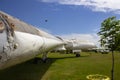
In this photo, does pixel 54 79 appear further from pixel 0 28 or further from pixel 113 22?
pixel 0 28

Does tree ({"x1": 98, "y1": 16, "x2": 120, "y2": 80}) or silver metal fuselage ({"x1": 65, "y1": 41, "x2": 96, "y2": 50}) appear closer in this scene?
tree ({"x1": 98, "y1": 16, "x2": 120, "y2": 80})

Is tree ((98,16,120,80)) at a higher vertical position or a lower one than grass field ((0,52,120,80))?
higher

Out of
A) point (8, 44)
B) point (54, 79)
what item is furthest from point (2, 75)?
point (8, 44)

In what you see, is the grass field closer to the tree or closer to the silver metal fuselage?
the tree

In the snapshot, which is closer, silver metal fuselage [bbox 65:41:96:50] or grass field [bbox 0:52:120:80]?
grass field [bbox 0:52:120:80]

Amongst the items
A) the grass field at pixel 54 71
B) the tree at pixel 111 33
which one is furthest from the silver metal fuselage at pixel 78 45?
the tree at pixel 111 33

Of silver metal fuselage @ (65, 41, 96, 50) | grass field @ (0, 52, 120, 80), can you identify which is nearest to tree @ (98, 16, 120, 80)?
grass field @ (0, 52, 120, 80)

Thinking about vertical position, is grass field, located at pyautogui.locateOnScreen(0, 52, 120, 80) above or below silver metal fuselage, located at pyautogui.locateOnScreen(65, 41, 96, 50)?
below

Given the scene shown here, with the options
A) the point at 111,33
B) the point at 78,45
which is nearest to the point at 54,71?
the point at 111,33

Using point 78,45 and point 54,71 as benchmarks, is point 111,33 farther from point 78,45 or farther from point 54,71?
point 78,45

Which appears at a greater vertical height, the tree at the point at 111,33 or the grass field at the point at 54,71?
the tree at the point at 111,33

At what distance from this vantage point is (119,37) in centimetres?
1202

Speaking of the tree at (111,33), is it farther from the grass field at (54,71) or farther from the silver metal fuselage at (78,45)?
the silver metal fuselage at (78,45)

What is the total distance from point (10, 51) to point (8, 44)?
0.44 ft
